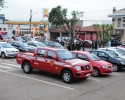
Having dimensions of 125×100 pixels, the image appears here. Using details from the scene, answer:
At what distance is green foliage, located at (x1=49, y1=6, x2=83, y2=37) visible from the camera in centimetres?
3234

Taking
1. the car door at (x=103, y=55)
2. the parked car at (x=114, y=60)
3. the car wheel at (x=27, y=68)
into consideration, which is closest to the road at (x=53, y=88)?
the car wheel at (x=27, y=68)

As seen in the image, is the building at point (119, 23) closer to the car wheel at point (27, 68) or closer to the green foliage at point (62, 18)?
the green foliage at point (62, 18)

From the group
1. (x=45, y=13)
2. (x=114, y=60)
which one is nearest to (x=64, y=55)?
(x=114, y=60)

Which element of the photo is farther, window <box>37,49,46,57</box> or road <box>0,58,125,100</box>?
window <box>37,49,46,57</box>

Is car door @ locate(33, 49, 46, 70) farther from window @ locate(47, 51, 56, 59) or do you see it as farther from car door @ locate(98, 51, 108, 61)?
car door @ locate(98, 51, 108, 61)

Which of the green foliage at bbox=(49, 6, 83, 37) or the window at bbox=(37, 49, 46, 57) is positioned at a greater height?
the green foliage at bbox=(49, 6, 83, 37)

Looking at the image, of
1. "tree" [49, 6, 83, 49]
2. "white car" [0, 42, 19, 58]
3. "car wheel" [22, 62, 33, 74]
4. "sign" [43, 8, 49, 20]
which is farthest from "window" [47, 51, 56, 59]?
"sign" [43, 8, 49, 20]

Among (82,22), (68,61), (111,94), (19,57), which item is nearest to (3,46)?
(19,57)

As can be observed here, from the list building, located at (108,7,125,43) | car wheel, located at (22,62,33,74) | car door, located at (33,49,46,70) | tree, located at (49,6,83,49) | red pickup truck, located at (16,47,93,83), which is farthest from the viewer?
building, located at (108,7,125,43)

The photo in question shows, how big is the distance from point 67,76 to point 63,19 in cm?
2729

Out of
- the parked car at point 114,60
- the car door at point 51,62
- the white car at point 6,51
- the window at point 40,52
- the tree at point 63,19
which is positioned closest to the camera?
the car door at point 51,62

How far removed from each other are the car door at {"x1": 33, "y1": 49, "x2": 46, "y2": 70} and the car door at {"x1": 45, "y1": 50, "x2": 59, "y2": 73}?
1.03ft

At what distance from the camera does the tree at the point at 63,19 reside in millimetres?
32316

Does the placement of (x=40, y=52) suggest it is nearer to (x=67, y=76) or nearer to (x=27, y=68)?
(x=27, y=68)
